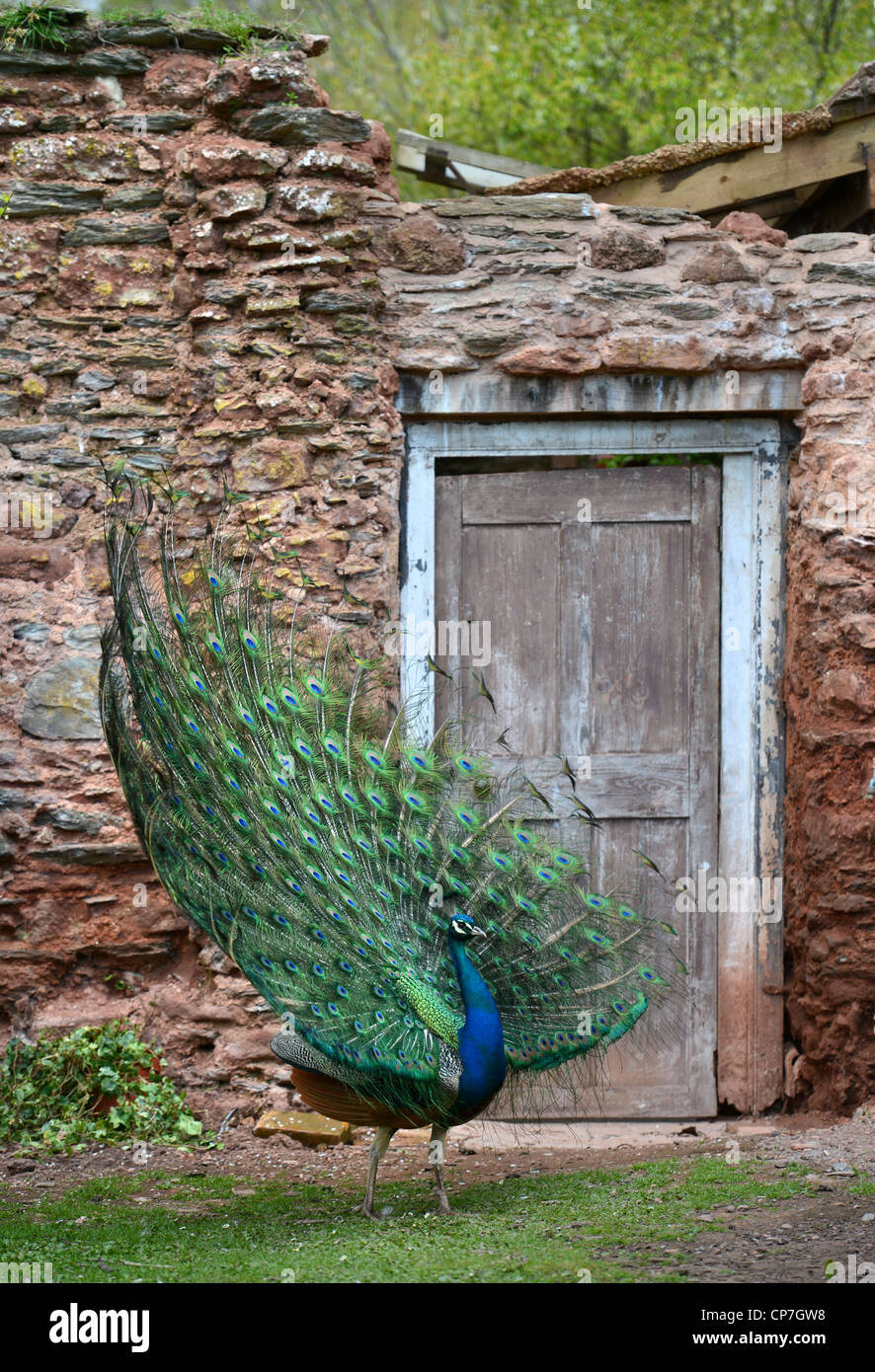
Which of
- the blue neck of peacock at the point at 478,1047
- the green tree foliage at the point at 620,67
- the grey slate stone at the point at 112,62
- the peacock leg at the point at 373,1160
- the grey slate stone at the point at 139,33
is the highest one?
the green tree foliage at the point at 620,67

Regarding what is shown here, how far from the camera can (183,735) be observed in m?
4.24

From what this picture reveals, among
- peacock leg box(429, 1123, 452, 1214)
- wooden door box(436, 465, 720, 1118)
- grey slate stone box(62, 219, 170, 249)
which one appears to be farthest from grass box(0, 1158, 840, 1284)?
grey slate stone box(62, 219, 170, 249)

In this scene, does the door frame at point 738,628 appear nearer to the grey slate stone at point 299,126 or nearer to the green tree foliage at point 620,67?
the grey slate stone at point 299,126

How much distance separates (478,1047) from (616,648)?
7.36 feet

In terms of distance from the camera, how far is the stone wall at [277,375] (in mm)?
5234

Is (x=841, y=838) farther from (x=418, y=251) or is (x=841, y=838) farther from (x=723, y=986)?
(x=418, y=251)

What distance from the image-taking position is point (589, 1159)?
495 cm

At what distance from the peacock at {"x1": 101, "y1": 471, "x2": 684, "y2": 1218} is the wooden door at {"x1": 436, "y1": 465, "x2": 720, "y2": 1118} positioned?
1.08 m

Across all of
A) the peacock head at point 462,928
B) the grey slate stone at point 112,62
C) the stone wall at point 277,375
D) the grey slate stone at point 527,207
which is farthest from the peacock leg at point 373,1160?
the grey slate stone at point 112,62

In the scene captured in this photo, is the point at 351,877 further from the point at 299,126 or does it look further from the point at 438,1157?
the point at 299,126

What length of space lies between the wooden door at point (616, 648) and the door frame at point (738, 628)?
6 cm

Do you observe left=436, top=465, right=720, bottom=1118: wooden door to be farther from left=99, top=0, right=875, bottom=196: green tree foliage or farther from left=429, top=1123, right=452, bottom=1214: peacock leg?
left=99, top=0, right=875, bottom=196: green tree foliage

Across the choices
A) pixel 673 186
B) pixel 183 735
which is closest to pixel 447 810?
pixel 183 735

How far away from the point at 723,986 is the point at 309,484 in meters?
2.68
